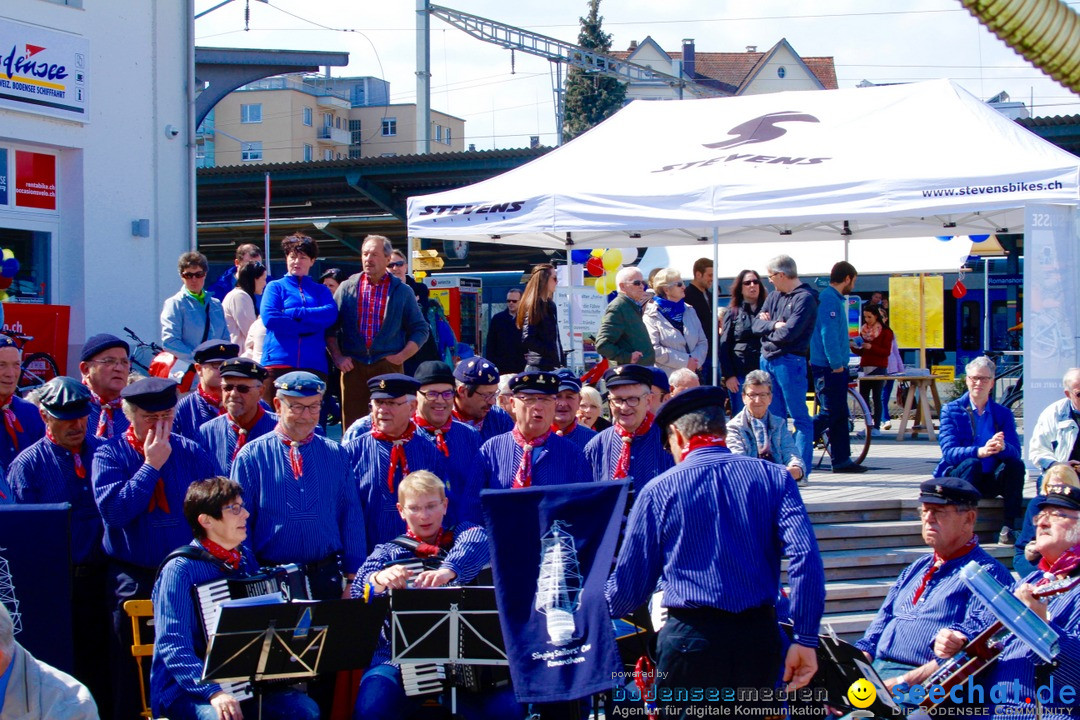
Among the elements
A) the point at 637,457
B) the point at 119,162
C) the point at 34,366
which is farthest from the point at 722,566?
the point at 119,162

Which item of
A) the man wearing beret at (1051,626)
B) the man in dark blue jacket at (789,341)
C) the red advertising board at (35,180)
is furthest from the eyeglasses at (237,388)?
the red advertising board at (35,180)

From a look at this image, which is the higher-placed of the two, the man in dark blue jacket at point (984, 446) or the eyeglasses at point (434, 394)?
the eyeglasses at point (434, 394)

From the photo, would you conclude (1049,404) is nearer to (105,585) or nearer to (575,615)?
(575,615)

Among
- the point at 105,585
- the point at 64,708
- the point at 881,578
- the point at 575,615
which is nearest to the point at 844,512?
the point at 881,578

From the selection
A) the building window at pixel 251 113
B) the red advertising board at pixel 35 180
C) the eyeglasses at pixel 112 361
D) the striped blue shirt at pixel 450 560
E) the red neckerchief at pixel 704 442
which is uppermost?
the building window at pixel 251 113

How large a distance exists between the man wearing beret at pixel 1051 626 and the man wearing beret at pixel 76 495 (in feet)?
12.8

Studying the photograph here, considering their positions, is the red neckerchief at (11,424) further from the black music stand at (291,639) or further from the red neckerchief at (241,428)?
the black music stand at (291,639)

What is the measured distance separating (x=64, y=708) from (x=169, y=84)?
32.8ft

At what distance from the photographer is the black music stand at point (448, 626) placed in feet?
14.8

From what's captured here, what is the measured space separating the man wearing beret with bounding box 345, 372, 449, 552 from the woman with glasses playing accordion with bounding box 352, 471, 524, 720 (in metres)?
0.32

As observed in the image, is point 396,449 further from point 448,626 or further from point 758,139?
point 758,139

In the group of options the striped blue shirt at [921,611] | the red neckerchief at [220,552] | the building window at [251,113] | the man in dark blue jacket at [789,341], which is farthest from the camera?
the building window at [251,113]

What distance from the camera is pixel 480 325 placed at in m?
17.0

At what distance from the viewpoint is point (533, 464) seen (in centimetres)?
573
